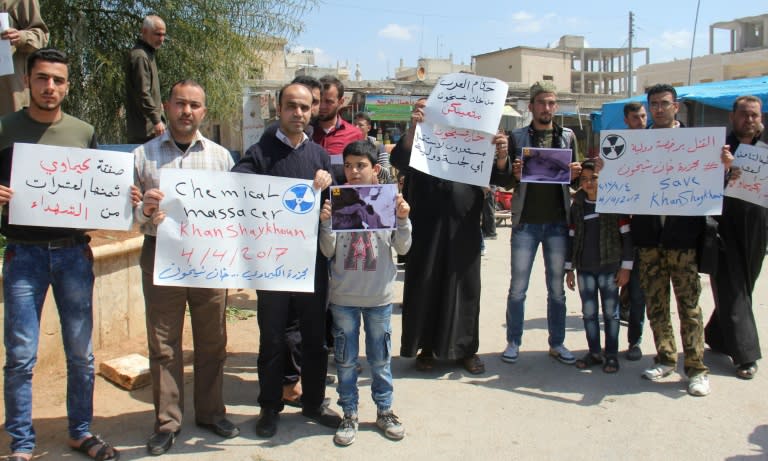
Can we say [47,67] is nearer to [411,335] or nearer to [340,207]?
[340,207]

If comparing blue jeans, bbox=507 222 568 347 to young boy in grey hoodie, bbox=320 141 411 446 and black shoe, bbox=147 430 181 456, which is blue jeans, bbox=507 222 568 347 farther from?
black shoe, bbox=147 430 181 456

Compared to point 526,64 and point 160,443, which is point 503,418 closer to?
point 160,443

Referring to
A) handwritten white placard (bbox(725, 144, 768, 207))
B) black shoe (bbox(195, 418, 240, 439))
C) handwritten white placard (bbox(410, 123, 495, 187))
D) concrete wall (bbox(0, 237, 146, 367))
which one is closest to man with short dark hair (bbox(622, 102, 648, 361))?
handwritten white placard (bbox(725, 144, 768, 207))

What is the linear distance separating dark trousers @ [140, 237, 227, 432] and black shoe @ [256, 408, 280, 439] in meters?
0.24

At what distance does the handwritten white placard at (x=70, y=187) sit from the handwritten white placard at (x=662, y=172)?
3119mm

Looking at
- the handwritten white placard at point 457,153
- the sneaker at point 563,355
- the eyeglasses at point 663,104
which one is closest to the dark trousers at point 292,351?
the handwritten white placard at point 457,153

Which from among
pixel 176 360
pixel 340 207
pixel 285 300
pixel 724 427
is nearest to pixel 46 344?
pixel 176 360

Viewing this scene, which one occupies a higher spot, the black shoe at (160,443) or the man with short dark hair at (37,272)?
the man with short dark hair at (37,272)

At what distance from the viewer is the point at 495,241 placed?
453 inches

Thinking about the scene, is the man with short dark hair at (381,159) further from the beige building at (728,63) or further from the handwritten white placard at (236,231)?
the beige building at (728,63)

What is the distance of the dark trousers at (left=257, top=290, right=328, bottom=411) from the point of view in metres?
3.53

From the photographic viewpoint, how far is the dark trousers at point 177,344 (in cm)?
338

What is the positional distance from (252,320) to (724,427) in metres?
4.18

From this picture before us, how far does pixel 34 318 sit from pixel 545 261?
3.53m
